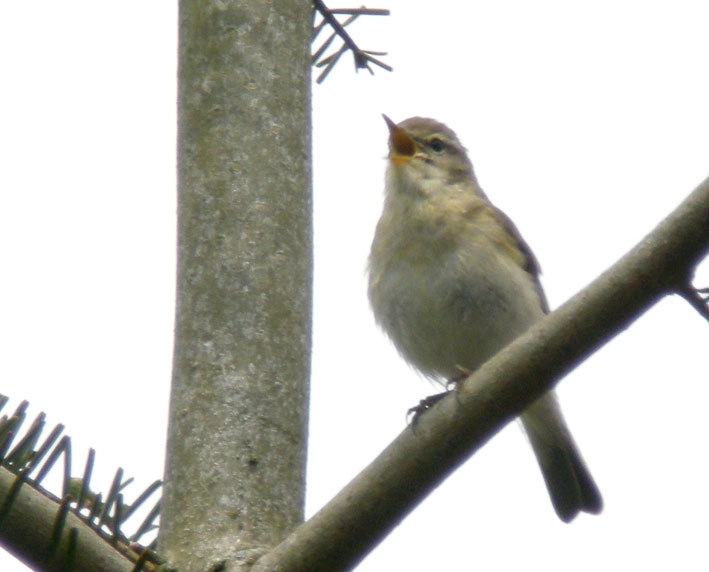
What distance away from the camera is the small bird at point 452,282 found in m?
4.93

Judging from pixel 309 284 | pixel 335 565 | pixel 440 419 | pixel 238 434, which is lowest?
pixel 335 565

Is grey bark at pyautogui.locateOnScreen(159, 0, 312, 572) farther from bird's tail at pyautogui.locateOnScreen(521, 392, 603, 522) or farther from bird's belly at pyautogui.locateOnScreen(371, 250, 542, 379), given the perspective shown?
bird's tail at pyautogui.locateOnScreen(521, 392, 603, 522)

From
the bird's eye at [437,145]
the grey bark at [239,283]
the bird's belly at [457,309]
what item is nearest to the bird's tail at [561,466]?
the bird's belly at [457,309]

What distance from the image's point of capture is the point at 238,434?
262 centimetres

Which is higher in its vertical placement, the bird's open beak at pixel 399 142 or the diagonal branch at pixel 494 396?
the bird's open beak at pixel 399 142

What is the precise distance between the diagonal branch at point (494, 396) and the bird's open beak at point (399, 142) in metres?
3.89

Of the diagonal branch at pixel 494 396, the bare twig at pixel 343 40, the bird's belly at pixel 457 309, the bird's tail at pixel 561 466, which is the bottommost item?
the diagonal branch at pixel 494 396

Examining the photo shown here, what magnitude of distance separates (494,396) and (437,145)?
411 centimetres

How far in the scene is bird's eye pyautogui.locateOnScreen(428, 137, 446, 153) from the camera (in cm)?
611

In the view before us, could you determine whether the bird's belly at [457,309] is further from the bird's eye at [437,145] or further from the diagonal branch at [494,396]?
the diagonal branch at [494,396]

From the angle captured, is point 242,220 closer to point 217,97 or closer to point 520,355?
point 217,97

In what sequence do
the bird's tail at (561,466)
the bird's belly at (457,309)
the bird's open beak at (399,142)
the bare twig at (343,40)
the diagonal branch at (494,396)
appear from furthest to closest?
the bird's open beak at (399,142), the bird's tail at (561,466), the bird's belly at (457,309), the bare twig at (343,40), the diagonal branch at (494,396)

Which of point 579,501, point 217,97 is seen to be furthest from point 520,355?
point 579,501

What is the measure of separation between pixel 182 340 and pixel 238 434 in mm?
335
